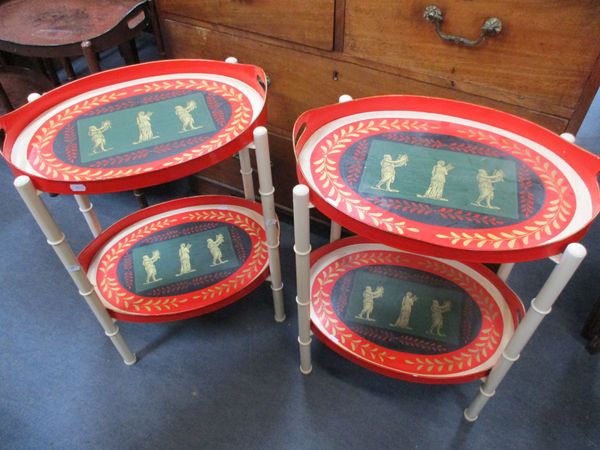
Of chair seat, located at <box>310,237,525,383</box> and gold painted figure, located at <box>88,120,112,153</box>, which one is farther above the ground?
gold painted figure, located at <box>88,120,112,153</box>

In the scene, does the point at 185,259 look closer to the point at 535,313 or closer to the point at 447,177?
the point at 447,177

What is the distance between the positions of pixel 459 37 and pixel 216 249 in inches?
36.8

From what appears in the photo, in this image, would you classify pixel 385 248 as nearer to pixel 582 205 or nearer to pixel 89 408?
pixel 582 205

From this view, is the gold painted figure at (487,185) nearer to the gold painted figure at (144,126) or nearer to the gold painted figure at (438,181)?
the gold painted figure at (438,181)

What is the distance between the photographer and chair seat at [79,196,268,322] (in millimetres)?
1374

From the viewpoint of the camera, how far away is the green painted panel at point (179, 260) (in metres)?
1.45

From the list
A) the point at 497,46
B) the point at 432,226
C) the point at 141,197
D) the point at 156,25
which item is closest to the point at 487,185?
the point at 432,226

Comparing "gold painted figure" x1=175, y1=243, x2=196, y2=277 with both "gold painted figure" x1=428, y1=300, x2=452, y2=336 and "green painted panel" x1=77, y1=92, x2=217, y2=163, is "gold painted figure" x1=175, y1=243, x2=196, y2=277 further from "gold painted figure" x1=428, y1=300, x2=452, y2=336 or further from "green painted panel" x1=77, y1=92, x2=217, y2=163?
"gold painted figure" x1=428, y1=300, x2=452, y2=336

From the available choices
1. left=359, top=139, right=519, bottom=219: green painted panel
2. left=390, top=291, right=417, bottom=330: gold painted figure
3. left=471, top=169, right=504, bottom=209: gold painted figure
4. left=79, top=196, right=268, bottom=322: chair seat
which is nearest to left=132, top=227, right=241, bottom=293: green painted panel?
left=79, top=196, right=268, bottom=322: chair seat

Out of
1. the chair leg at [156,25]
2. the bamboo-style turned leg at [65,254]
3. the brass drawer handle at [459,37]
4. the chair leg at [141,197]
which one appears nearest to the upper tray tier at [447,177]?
the brass drawer handle at [459,37]

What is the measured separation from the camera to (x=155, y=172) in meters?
1.04

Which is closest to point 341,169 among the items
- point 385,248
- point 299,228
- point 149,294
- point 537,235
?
point 299,228

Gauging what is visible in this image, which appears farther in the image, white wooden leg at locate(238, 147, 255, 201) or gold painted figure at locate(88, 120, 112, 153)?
white wooden leg at locate(238, 147, 255, 201)

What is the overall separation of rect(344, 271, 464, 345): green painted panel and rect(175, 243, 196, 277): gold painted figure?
53 cm
